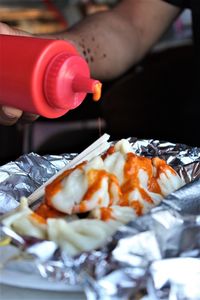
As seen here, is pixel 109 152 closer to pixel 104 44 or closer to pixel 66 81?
pixel 66 81

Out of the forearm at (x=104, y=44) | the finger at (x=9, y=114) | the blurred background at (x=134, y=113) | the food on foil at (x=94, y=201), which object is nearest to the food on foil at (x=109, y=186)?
the food on foil at (x=94, y=201)

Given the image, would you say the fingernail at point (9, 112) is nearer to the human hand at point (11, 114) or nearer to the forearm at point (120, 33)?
the human hand at point (11, 114)

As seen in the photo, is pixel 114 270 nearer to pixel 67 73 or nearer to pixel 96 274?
pixel 96 274

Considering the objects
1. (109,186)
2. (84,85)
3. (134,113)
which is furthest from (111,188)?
(134,113)

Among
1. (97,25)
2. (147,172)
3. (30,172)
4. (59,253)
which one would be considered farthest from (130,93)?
(59,253)

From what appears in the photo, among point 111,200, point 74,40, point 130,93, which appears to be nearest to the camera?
point 111,200

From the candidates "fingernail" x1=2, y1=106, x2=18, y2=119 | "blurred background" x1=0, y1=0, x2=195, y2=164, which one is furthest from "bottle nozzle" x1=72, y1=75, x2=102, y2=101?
"blurred background" x1=0, y1=0, x2=195, y2=164
